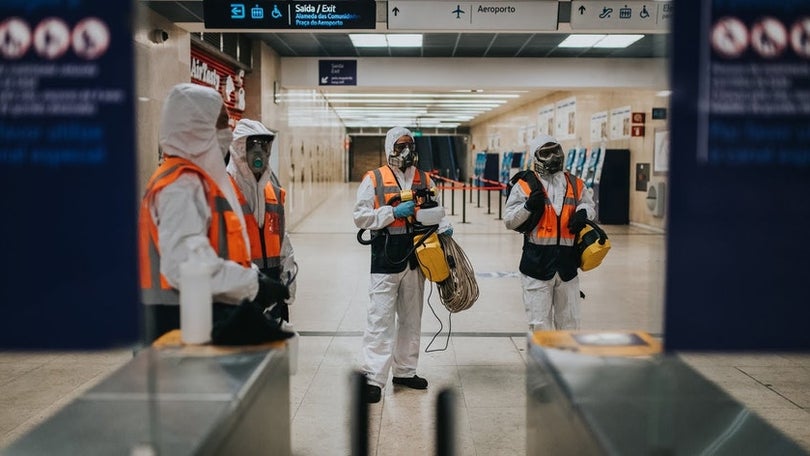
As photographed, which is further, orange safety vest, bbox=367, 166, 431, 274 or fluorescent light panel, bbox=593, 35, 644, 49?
fluorescent light panel, bbox=593, 35, 644, 49

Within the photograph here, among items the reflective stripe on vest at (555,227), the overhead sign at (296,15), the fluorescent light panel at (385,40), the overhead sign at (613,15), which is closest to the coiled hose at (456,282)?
the reflective stripe on vest at (555,227)

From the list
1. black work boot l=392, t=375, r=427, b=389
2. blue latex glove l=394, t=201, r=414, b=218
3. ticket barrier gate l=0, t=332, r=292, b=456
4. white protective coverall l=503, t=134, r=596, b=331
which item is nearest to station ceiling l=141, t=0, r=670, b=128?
white protective coverall l=503, t=134, r=596, b=331

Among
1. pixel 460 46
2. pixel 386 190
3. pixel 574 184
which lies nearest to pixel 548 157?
pixel 574 184

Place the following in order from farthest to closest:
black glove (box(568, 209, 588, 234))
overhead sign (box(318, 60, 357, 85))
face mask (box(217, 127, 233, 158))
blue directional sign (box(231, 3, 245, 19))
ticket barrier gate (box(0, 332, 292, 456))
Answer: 1. overhead sign (box(318, 60, 357, 85))
2. blue directional sign (box(231, 3, 245, 19))
3. black glove (box(568, 209, 588, 234))
4. face mask (box(217, 127, 233, 158))
5. ticket barrier gate (box(0, 332, 292, 456))

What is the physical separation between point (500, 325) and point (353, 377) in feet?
14.5

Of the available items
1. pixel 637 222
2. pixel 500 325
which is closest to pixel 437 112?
pixel 637 222

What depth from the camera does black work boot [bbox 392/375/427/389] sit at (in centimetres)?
421

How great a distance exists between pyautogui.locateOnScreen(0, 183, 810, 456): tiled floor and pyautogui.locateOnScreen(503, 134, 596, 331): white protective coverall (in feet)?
1.48

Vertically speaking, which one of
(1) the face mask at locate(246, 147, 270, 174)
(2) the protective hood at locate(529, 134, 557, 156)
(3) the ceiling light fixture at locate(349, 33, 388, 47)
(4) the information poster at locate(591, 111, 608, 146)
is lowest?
(1) the face mask at locate(246, 147, 270, 174)

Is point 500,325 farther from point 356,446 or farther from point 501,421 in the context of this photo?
point 356,446

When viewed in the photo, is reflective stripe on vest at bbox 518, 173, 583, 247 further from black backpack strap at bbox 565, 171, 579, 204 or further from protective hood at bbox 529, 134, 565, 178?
protective hood at bbox 529, 134, 565, 178

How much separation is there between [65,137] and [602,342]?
1.62m

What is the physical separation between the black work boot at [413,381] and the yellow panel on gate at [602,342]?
1.98 m

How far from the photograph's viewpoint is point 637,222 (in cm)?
1388
